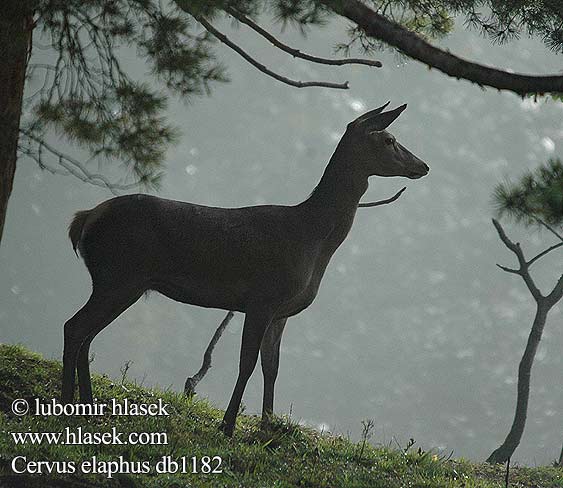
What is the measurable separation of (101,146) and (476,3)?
2473 millimetres

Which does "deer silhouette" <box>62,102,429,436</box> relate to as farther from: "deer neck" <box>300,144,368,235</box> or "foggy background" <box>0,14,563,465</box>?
"foggy background" <box>0,14,563,465</box>

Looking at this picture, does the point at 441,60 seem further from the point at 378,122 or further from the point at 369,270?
the point at 369,270

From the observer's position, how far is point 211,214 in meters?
4.63

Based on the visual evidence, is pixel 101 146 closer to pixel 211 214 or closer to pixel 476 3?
pixel 211 214

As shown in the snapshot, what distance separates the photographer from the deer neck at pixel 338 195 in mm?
4723

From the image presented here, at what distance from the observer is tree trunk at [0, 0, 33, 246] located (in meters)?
4.54

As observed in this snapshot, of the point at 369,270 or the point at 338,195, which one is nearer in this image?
the point at 338,195

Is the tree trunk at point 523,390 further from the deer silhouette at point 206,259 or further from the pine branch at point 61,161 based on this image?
the pine branch at point 61,161

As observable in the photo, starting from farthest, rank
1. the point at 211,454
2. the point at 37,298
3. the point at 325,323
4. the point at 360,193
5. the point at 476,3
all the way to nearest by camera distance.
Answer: the point at 325,323 → the point at 37,298 → the point at 476,3 → the point at 360,193 → the point at 211,454

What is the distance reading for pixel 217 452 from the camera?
4156 mm

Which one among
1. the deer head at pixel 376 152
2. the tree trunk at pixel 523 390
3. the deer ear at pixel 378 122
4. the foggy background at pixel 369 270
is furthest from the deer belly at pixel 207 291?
the foggy background at pixel 369 270

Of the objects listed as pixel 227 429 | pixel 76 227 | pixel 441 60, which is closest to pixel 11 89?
pixel 76 227

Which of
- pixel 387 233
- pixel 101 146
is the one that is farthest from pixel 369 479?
pixel 387 233

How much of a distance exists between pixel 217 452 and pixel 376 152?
1828 millimetres
